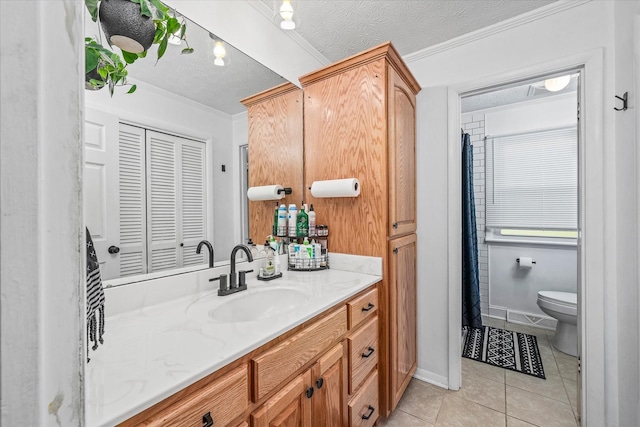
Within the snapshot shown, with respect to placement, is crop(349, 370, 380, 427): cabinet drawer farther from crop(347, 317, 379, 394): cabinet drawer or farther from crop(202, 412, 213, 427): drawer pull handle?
crop(202, 412, 213, 427): drawer pull handle

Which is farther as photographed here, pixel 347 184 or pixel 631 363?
pixel 347 184

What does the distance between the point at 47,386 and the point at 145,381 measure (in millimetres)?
415

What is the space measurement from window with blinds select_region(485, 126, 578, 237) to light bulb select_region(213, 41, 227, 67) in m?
2.90

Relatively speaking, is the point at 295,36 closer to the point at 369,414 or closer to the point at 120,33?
the point at 120,33

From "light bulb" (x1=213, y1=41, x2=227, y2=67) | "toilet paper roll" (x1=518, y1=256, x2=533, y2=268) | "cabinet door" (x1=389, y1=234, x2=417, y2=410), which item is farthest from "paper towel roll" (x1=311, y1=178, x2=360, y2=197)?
"toilet paper roll" (x1=518, y1=256, x2=533, y2=268)

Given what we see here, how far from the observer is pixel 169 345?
773mm

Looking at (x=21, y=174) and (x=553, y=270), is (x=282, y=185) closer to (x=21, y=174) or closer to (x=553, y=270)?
(x=21, y=174)

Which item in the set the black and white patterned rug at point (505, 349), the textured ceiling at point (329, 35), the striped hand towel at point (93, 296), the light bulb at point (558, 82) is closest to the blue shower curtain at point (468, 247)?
the black and white patterned rug at point (505, 349)

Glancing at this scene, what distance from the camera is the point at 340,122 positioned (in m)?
1.72

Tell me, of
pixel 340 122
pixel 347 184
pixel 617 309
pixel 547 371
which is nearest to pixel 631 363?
pixel 617 309

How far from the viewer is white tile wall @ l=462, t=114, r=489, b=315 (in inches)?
122

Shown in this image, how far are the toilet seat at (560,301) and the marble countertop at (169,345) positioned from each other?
83.2 inches

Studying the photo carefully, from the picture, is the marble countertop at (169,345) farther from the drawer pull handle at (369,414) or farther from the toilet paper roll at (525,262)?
the toilet paper roll at (525,262)

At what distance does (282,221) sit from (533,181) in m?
2.73
